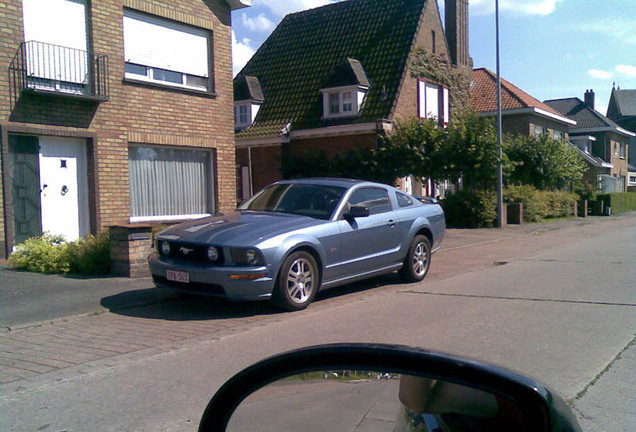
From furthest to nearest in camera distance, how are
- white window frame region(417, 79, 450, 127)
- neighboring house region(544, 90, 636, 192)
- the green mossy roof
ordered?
1. neighboring house region(544, 90, 636, 192)
2. white window frame region(417, 79, 450, 127)
3. the green mossy roof

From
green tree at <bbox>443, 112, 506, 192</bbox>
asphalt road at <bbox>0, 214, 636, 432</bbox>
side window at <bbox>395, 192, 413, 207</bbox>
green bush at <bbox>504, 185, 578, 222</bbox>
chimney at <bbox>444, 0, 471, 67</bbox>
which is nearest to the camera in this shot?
asphalt road at <bbox>0, 214, 636, 432</bbox>

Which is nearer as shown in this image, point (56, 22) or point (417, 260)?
point (417, 260)

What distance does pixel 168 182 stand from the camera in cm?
1412

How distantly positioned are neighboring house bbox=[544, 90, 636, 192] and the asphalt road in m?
39.3

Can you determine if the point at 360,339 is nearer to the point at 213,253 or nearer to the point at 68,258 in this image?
the point at 213,253

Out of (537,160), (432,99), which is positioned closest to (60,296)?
(432,99)

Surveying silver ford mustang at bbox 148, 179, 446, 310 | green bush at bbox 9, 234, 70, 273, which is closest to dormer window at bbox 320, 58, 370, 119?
silver ford mustang at bbox 148, 179, 446, 310

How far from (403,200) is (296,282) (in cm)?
304

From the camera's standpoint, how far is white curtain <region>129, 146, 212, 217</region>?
13383mm

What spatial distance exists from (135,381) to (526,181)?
26997 mm

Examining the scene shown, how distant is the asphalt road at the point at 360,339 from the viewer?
444 cm

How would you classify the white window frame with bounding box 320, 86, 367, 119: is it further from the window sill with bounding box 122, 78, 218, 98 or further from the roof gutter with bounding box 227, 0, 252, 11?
the window sill with bounding box 122, 78, 218, 98

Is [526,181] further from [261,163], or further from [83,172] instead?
[83,172]

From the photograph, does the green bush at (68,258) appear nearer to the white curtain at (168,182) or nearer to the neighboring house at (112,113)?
the neighboring house at (112,113)
